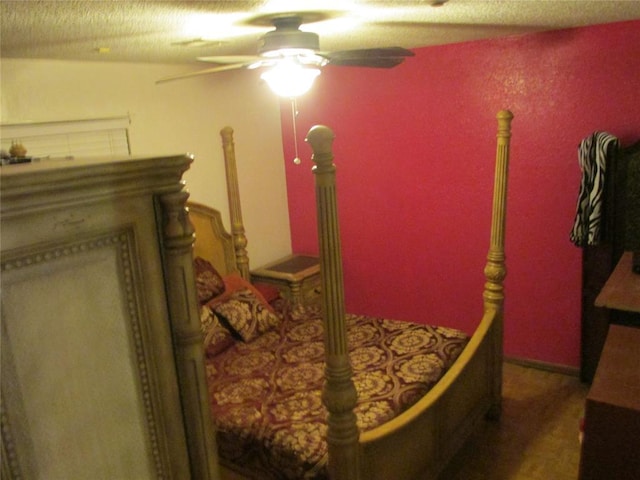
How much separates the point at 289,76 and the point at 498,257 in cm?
163

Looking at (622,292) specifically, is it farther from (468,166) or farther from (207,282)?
(207,282)

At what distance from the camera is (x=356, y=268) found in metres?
4.50

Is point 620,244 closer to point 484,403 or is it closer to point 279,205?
point 484,403

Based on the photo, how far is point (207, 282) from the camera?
343cm

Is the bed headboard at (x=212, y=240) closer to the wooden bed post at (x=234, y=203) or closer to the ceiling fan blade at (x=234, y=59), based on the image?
the wooden bed post at (x=234, y=203)

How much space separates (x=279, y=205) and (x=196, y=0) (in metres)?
3.04

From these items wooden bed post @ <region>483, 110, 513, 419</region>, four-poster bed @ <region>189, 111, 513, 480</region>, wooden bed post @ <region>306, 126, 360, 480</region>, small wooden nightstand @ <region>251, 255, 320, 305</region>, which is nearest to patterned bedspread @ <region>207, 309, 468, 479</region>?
four-poster bed @ <region>189, 111, 513, 480</region>

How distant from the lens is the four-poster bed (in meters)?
1.87

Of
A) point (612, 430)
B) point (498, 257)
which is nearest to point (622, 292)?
point (498, 257)

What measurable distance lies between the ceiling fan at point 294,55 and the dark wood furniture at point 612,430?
1.48 meters

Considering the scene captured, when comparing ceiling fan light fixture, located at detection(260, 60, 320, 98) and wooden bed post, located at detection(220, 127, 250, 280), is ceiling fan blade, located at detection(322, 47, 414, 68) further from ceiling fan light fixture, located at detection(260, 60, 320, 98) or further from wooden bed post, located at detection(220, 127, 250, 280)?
wooden bed post, located at detection(220, 127, 250, 280)

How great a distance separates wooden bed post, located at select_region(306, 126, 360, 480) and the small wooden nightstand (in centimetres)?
211

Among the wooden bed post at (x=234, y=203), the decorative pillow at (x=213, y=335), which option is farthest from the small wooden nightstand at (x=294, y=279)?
the decorative pillow at (x=213, y=335)

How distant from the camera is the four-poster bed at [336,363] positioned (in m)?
1.87
